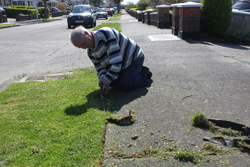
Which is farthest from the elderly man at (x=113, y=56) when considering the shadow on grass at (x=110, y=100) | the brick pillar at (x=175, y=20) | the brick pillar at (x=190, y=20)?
the brick pillar at (x=175, y=20)

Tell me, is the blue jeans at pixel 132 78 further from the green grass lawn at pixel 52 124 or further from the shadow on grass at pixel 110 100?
the green grass lawn at pixel 52 124


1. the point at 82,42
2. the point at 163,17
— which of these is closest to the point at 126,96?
the point at 82,42

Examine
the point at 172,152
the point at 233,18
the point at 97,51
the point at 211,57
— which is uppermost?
the point at 233,18

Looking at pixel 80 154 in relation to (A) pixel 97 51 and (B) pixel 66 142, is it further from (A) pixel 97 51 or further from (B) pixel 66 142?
(A) pixel 97 51

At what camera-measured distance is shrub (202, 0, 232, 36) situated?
29.7 ft

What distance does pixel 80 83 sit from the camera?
448 centimetres

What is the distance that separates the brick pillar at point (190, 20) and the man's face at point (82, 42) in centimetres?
638

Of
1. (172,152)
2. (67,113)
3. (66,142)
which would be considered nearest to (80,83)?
(67,113)

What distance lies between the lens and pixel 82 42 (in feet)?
10.9

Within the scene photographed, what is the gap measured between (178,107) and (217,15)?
6.95 meters

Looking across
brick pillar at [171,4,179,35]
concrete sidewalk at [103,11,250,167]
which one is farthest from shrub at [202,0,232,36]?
concrete sidewalk at [103,11,250,167]

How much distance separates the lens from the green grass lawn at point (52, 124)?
2264 mm

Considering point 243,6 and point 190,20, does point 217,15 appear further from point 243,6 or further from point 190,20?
point 243,6

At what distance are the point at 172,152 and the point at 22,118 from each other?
1912 mm
